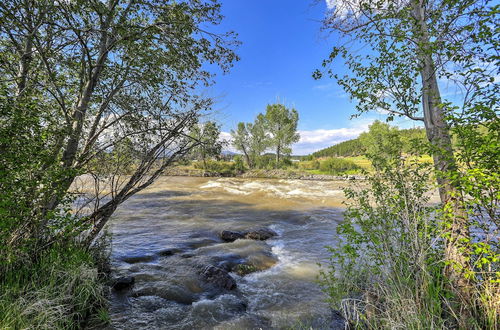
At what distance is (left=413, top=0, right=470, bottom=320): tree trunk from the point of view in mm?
3523

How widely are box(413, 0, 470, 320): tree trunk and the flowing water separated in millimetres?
2544

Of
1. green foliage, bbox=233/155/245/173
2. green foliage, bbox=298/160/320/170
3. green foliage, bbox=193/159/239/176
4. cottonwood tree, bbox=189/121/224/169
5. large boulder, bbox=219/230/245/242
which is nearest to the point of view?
cottonwood tree, bbox=189/121/224/169

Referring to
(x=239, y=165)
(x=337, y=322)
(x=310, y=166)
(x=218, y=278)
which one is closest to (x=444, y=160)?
(x=337, y=322)

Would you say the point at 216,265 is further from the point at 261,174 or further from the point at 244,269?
the point at 261,174

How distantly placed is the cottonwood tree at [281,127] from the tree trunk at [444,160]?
145 ft

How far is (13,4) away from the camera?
391 cm

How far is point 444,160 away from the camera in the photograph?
138 inches

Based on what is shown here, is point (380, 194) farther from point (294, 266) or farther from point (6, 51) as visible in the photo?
point (6, 51)

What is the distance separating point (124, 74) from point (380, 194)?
248 inches

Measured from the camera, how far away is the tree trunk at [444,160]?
352 cm

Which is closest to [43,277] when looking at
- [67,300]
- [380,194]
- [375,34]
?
[67,300]

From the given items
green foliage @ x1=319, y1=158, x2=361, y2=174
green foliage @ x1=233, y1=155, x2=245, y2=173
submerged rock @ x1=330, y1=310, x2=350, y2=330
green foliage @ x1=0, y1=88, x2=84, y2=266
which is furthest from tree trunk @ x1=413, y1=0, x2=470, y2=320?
green foliage @ x1=233, y1=155, x2=245, y2=173

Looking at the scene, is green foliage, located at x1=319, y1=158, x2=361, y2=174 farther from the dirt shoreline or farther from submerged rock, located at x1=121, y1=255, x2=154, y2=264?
submerged rock, located at x1=121, y1=255, x2=154, y2=264

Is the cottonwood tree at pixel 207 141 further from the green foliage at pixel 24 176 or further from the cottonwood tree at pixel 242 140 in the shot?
the cottonwood tree at pixel 242 140
